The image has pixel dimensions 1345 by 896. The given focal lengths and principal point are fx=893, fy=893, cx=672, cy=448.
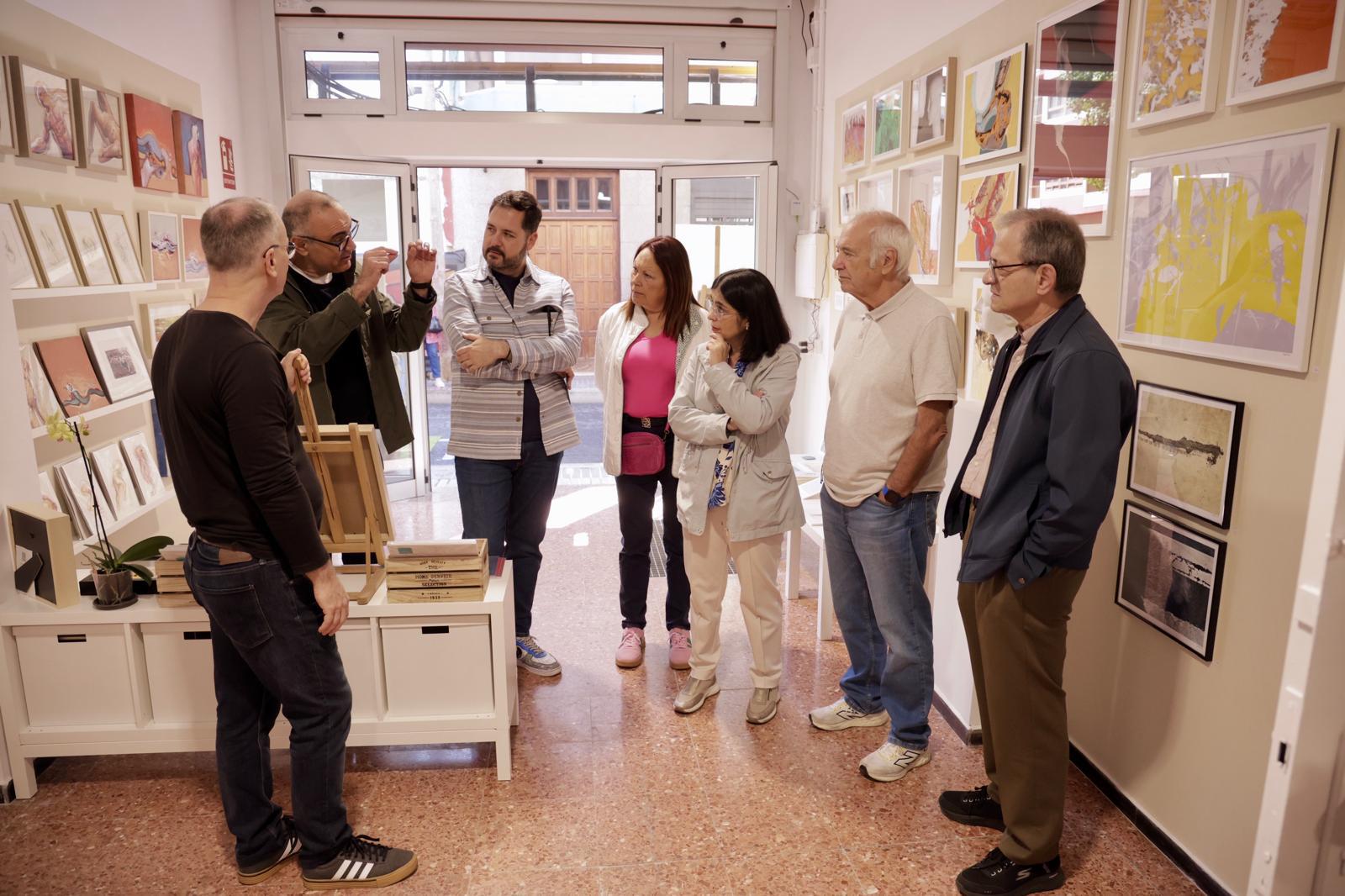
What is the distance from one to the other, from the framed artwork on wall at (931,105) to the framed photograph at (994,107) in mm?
83

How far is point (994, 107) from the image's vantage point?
3229mm

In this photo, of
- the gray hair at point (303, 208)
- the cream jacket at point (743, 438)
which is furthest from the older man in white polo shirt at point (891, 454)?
the gray hair at point (303, 208)

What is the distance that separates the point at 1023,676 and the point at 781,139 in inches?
189

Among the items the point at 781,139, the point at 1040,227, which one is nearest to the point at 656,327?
the point at 1040,227

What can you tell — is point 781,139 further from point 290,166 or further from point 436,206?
point 436,206

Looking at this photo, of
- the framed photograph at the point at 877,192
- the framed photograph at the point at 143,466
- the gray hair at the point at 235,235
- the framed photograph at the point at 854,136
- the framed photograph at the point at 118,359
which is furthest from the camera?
the framed photograph at the point at 854,136

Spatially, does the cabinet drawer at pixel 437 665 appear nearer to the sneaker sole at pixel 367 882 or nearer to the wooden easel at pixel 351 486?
the wooden easel at pixel 351 486

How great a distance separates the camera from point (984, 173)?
3316 mm

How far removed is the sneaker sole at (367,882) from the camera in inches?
87.7

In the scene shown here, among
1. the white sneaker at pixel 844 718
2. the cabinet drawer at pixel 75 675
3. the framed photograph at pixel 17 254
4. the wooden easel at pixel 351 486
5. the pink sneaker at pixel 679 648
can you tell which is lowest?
the white sneaker at pixel 844 718

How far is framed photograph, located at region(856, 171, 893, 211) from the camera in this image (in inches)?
170

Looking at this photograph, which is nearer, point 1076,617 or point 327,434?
point 327,434

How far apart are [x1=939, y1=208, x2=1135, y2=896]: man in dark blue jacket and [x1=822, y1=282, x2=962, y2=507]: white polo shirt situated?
0.70 ft

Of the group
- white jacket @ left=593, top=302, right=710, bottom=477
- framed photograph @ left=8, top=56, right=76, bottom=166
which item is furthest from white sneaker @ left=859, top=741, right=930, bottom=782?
framed photograph @ left=8, top=56, right=76, bottom=166
